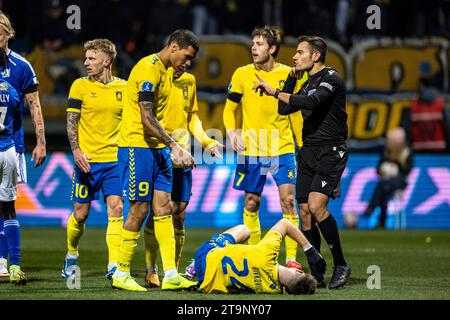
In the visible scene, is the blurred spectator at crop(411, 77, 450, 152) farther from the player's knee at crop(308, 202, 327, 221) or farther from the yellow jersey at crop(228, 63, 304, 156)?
the player's knee at crop(308, 202, 327, 221)

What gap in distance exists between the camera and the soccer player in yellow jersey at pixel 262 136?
11320 mm

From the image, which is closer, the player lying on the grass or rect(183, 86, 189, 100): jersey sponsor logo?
the player lying on the grass

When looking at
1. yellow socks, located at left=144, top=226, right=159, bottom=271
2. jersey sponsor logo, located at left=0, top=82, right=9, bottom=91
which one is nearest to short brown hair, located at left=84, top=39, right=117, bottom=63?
jersey sponsor logo, located at left=0, top=82, right=9, bottom=91

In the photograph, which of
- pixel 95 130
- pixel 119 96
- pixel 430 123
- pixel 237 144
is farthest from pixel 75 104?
pixel 430 123

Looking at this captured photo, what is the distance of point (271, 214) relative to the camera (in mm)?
19891

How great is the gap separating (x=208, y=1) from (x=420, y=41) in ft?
16.3

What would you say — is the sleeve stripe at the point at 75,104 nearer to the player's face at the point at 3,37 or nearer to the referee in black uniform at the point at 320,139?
the player's face at the point at 3,37

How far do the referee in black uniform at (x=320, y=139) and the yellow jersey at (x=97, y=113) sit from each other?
1.93 m

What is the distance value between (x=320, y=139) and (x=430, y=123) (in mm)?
11562

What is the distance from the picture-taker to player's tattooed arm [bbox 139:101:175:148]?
29.6 ft

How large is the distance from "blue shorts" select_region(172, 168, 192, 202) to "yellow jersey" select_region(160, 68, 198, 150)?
0.91ft

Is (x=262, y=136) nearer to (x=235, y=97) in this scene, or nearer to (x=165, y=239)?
(x=235, y=97)

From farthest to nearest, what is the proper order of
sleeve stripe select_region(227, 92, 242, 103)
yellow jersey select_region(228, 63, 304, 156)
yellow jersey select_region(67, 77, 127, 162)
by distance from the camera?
1. sleeve stripe select_region(227, 92, 242, 103)
2. yellow jersey select_region(228, 63, 304, 156)
3. yellow jersey select_region(67, 77, 127, 162)

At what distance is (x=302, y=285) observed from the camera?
8.59 metres
